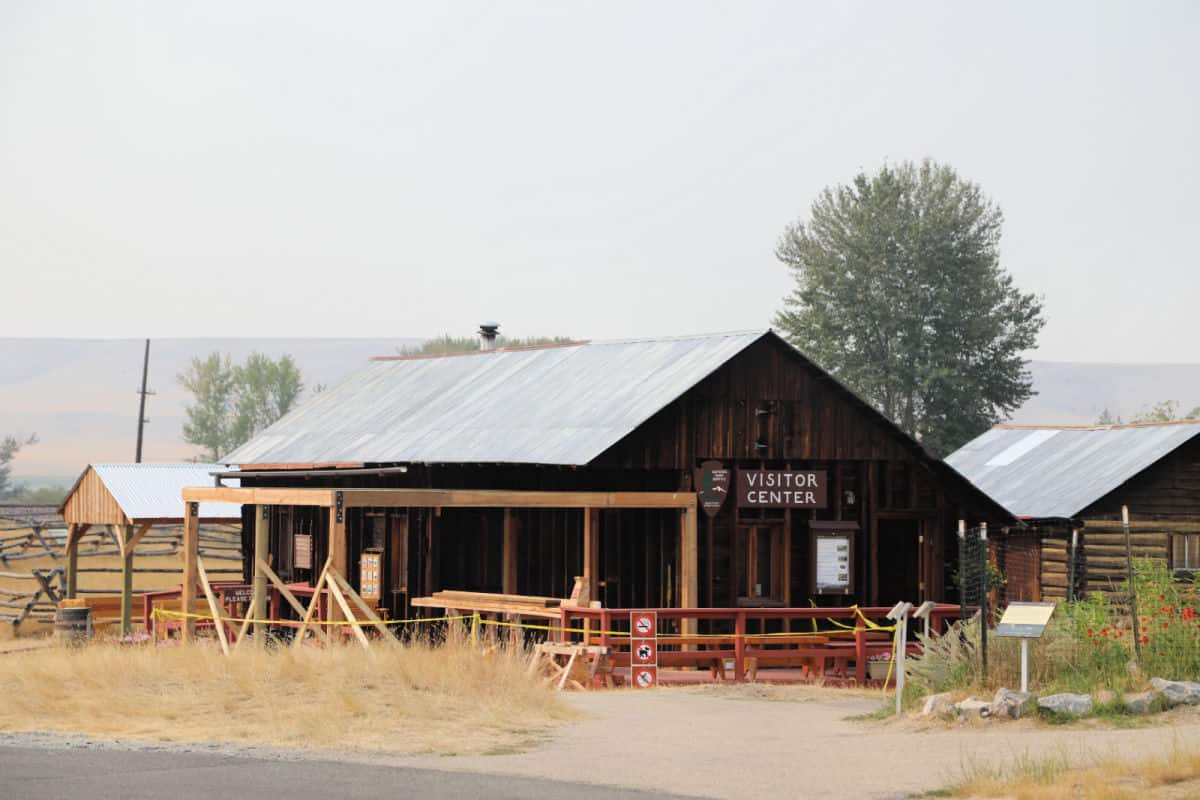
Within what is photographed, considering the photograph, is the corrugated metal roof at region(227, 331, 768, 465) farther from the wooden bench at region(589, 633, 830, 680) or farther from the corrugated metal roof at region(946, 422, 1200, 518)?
the corrugated metal roof at region(946, 422, 1200, 518)

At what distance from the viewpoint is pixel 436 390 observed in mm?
37125

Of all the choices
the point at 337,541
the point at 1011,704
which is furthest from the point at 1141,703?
the point at 337,541

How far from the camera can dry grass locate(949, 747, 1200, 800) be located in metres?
13.7

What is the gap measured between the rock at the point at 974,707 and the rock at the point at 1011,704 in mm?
61

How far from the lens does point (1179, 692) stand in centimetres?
1828

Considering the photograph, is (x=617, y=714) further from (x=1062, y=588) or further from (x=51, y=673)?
(x=1062, y=588)

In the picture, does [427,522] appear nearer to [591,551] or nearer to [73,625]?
[591,551]

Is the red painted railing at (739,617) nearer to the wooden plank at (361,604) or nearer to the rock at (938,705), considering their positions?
the wooden plank at (361,604)

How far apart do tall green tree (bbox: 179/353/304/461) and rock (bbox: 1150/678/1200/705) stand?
100592 millimetres

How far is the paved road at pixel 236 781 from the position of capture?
563 inches

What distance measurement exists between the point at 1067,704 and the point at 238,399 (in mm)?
105070

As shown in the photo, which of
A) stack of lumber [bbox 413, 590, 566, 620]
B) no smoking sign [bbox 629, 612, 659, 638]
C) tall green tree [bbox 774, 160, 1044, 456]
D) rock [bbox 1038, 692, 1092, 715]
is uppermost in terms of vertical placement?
tall green tree [bbox 774, 160, 1044, 456]

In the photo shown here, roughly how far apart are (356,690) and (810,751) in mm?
5505

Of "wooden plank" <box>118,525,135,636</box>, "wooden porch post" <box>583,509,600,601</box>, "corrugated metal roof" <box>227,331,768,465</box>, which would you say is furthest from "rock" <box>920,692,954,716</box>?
"wooden plank" <box>118,525,135,636</box>
